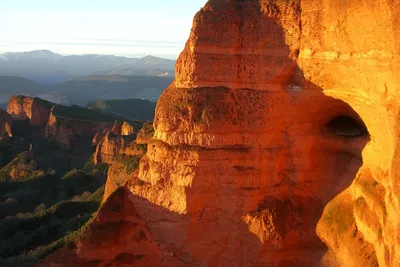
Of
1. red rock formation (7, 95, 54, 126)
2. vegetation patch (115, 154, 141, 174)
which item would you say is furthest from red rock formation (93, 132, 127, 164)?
vegetation patch (115, 154, 141, 174)

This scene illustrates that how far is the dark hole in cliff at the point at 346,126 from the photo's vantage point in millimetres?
14177

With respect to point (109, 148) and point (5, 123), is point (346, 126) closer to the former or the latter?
point (109, 148)

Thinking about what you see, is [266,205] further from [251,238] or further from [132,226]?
[132,226]

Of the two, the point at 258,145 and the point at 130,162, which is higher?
the point at 258,145

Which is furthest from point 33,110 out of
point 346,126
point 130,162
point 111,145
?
point 346,126

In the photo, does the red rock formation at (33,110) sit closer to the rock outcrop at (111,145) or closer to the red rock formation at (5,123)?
the red rock formation at (5,123)

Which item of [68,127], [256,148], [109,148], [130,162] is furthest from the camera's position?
[68,127]

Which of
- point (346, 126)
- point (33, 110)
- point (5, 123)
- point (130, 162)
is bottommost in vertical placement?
point (5, 123)

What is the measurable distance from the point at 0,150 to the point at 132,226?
40.4 metres

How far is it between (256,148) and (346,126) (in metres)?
2.86

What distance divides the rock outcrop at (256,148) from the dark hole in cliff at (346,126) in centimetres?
4

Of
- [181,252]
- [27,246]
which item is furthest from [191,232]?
[27,246]

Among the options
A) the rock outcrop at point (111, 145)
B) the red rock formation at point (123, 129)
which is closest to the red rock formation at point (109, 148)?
the rock outcrop at point (111, 145)

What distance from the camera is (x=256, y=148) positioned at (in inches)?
554
